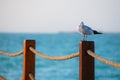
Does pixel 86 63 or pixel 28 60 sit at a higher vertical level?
pixel 86 63

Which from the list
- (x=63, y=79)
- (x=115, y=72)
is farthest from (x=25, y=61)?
(x=115, y=72)

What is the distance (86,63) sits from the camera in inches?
63.6

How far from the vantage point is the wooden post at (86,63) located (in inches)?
63.5

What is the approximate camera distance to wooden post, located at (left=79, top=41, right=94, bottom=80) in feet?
5.29

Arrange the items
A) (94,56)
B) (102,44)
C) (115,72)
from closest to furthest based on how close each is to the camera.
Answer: (94,56) < (115,72) < (102,44)

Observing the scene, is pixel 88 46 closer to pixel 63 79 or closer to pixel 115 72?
pixel 63 79

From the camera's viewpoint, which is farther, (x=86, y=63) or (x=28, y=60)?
(x=28, y=60)

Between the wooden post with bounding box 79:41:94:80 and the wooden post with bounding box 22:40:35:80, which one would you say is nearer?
the wooden post with bounding box 79:41:94:80

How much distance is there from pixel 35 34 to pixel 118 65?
133 ft

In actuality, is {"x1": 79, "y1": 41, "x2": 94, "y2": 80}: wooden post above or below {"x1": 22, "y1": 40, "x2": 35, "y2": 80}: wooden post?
above

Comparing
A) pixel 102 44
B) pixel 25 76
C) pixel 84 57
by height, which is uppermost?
pixel 84 57

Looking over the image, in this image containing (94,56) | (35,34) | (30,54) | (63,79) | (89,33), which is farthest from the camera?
(35,34)

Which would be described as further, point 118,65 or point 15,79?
point 15,79

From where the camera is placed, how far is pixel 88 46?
1.62 meters
